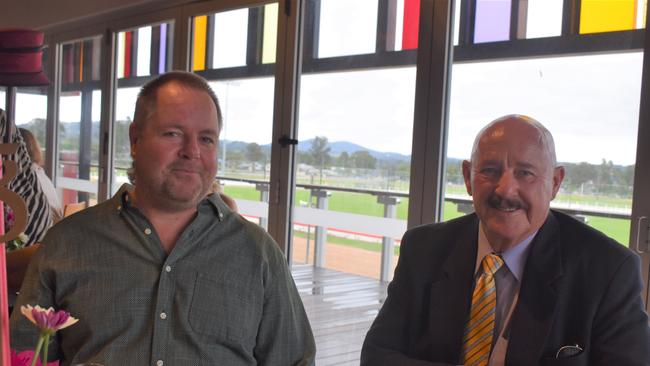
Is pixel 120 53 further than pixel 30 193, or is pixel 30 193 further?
pixel 120 53

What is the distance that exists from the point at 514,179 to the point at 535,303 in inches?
11.5

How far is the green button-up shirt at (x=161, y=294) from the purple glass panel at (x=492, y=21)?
5.66 ft

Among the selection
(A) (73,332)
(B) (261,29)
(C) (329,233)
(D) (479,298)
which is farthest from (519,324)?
(B) (261,29)

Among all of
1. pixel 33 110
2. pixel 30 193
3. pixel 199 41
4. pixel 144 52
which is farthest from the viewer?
pixel 33 110

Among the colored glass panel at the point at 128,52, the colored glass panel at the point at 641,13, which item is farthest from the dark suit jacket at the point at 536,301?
the colored glass panel at the point at 128,52

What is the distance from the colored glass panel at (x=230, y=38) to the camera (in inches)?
164

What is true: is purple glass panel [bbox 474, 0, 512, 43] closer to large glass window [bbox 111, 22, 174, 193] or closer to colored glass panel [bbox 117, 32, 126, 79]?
large glass window [bbox 111, 22, 174, 193]

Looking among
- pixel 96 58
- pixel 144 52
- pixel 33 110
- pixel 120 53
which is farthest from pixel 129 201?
pixel 33 110

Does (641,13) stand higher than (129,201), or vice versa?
(641,13)

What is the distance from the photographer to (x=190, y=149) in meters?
1.58

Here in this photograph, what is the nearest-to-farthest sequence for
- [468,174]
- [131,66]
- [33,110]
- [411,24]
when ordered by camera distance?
[468,174] → [411,24] → [131,66] → [33,110]

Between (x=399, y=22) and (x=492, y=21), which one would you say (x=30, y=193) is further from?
(x=492, y=21)

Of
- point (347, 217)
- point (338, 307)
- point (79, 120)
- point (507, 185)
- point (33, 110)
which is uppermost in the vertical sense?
point (33, 110)

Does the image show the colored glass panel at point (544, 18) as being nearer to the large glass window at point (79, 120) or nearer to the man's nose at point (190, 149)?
the man's nose at point (190, 149)
